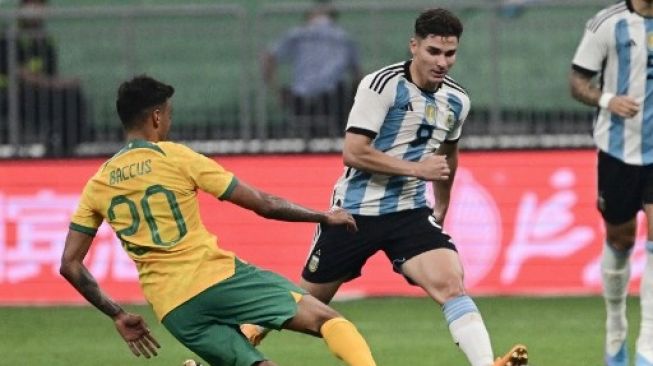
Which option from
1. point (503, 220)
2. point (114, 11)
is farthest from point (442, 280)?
point (114, 11)

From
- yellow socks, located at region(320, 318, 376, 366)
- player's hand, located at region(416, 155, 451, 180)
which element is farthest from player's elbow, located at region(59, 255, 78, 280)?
player's hand, located at region(416, 155, 451, 180)

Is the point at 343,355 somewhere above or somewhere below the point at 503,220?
above

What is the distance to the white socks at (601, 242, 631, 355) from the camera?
408 inches

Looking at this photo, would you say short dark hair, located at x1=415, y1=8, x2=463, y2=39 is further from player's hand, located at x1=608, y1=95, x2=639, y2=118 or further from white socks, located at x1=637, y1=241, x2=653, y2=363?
white socks, located at x1=637, y1=241, x2=653, y2=363

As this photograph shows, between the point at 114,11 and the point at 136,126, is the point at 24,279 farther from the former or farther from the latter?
the point at 136,126

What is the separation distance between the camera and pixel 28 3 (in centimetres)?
1664

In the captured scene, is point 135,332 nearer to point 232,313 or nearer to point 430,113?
point 232,313

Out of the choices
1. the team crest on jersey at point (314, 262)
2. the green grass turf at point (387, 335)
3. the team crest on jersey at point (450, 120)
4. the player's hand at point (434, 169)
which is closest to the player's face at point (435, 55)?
the team crest on jersey at point (450, 120)

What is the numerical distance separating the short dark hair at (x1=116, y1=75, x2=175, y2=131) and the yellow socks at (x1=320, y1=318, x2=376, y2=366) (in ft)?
4.32

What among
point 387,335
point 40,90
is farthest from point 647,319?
point 40,90

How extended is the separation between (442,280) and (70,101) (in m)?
7.73

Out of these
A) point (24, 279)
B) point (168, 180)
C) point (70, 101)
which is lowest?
point (24, 279)

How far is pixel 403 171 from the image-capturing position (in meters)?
8.97

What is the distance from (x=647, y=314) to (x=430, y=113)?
1824mm
